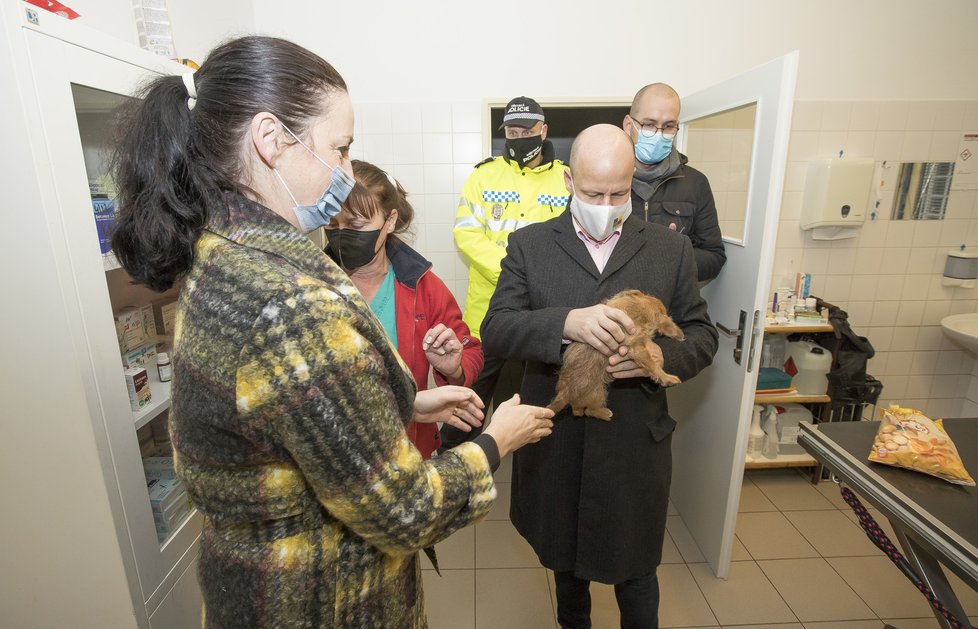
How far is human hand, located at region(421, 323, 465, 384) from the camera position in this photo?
1493 millimetres

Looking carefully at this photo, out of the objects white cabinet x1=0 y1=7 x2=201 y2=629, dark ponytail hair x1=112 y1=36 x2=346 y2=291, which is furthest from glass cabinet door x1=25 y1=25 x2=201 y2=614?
dark ponytail hair x1=112 y1=36 x2=346 y2=291

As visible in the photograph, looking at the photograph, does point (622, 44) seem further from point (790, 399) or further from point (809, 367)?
point (790, 399)

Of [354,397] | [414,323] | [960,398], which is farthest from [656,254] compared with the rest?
[960,398]

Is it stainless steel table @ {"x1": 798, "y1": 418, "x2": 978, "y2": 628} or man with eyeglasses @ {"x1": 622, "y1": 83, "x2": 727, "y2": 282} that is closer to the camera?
stainless steel table @ {"x1": 798, "y1": 418, "x2": 978, "y2": 628}

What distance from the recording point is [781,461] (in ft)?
10.3

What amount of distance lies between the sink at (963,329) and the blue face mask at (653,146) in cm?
233

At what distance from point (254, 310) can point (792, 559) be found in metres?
2.90

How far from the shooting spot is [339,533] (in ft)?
2.79

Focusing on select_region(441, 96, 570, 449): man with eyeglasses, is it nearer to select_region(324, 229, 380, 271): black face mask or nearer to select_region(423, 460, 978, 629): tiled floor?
select_region(423, 460, 978, 629): tiled floor

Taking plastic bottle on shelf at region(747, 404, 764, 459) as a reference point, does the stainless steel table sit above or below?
above

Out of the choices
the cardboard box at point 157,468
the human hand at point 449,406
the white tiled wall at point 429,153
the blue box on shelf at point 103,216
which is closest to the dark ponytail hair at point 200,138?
the blue box on shelf at point 103,216

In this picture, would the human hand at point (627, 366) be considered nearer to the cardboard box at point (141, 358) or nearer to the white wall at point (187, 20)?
the cardboard box at point (141, 358)

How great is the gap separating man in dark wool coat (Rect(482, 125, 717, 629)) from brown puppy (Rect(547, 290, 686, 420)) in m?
0.04

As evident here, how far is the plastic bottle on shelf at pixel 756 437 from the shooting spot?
317 centimetres
